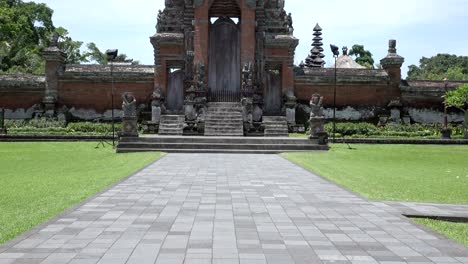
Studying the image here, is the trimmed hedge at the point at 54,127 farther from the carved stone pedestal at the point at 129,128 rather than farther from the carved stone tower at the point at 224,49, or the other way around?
the carved stone pedestal at the point at 129,128

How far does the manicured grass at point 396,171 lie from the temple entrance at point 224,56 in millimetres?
9668

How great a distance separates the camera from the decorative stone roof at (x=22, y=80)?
3169 cm

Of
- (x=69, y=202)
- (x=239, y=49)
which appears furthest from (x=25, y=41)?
(x=69, y=202)

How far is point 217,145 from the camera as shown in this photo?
70.3 feet

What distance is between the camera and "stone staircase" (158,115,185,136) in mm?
27016

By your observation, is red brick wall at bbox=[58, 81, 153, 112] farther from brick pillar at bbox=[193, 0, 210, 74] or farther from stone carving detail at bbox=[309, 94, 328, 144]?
stone carving detail at bbox=[309, 94, 328, 144]

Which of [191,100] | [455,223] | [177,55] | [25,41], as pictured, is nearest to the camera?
[455,223]

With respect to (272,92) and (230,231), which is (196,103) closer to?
(272,92)

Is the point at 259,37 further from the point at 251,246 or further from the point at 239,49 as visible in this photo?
the point at 251,246

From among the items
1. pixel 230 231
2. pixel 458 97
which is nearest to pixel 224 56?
pixel 458 97

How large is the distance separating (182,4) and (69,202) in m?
23.7

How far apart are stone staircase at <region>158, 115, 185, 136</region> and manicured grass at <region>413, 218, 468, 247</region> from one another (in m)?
19.9

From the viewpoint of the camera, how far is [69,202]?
344 inches

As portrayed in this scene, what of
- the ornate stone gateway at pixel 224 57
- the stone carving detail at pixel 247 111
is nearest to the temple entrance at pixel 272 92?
the ornate stone gateway at pixel 224 57
